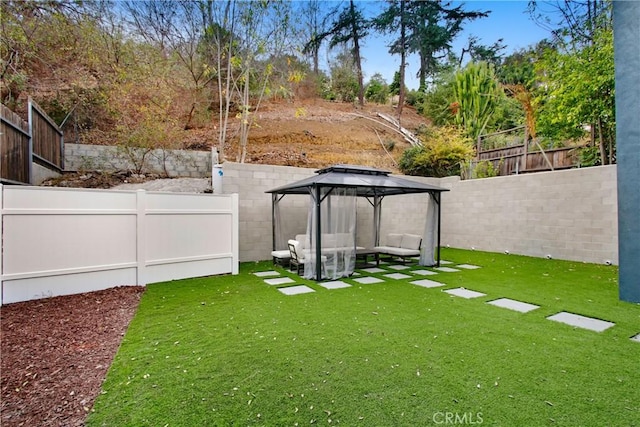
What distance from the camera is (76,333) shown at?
10.3ft

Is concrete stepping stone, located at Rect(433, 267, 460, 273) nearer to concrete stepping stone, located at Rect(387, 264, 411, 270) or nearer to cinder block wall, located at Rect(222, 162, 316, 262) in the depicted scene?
concrete stepping stone, located at Rect(387, 264, 411, 270)

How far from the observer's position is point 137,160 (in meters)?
8.48

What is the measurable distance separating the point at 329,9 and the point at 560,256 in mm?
15901

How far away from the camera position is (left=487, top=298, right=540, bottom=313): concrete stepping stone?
388cm

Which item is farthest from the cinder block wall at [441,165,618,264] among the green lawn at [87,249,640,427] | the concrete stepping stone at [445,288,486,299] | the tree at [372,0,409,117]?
the tree at [372,0,409,117]

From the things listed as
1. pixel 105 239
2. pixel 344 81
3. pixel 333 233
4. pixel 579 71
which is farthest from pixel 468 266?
pixel 344 81

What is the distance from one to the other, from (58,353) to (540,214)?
9.47 meters

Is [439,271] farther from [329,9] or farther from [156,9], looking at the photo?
[329,9]

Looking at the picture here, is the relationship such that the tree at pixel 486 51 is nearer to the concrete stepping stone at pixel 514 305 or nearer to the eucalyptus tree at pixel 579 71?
the eucalyptus tree at pixel 579 71

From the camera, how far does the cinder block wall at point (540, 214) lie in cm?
679

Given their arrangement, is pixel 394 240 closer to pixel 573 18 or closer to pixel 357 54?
pixel 573 18

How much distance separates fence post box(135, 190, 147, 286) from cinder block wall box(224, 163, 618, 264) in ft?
8.19

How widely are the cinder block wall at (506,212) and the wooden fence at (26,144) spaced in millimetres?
3555

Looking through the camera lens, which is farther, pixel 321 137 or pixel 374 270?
pixel 321 137
